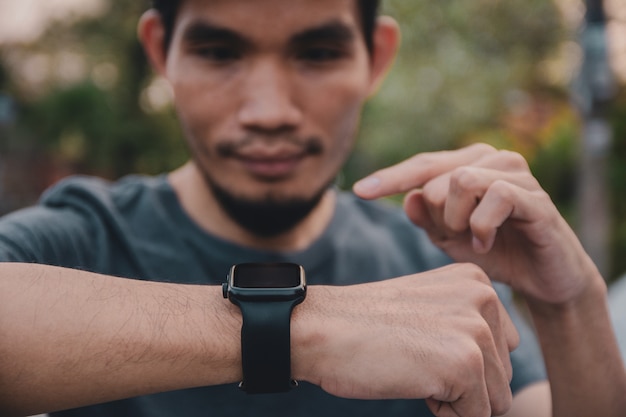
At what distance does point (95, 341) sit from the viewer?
3.77 feet

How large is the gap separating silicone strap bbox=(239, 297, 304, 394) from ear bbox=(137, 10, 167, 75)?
126cm

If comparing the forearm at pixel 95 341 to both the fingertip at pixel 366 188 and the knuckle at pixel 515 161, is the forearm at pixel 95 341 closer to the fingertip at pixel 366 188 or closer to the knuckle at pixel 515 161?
the fingertip at pixel 366 188

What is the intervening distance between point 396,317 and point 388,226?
1154 millimetres

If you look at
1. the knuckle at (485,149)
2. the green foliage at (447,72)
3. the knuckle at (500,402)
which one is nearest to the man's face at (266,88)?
the knuckle at (485,149)

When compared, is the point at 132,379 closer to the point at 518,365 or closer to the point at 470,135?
the point at 518,365

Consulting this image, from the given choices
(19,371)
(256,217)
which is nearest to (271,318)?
(19,371)

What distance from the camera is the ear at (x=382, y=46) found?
2.28 m

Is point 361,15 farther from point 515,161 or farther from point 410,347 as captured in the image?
point 410,347

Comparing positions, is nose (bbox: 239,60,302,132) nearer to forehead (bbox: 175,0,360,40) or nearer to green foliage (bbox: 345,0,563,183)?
forehead (bbox: 175,0,360,40)

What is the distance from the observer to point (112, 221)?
1933 millimetres

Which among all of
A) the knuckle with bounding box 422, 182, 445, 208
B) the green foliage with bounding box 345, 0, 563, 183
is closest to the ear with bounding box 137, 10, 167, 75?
the knuckle with bounding box 422, 182, 445, 208

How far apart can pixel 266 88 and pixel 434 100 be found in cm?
1077

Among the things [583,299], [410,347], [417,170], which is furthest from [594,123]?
[410,347]

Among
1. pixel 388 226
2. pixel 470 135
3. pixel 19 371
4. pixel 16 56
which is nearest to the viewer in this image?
pixel 19 371
